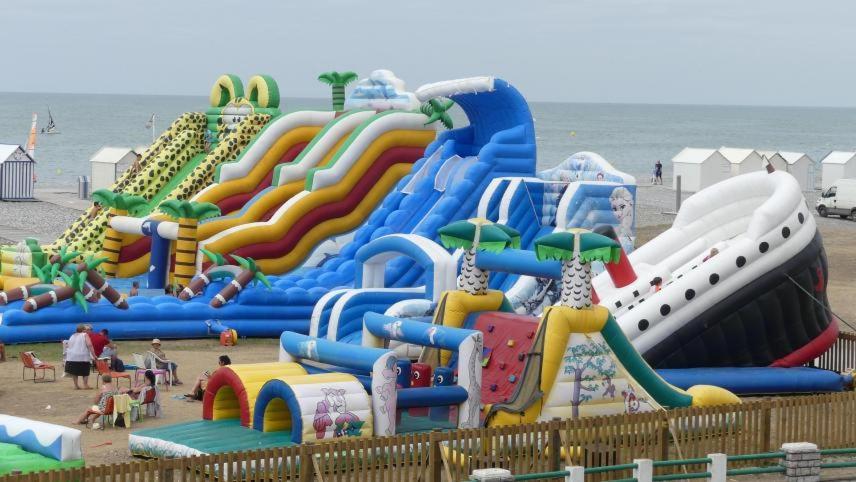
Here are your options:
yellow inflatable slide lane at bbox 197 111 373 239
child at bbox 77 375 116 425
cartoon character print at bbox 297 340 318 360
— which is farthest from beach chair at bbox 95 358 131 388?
yellow inflatable slide lane at bbox 197 111 373 239

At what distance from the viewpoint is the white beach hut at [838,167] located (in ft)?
202

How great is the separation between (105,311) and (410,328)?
361 inches

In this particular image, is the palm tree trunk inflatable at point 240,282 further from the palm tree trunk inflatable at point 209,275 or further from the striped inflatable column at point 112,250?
the striped inflatable column at point 112,250

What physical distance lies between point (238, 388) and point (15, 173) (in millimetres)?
39266

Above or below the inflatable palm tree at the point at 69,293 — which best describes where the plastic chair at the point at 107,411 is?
below

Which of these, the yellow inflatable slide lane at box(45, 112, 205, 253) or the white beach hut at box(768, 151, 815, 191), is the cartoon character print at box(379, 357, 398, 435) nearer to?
the yellow inflatable slide lane at box(45, 112, 205, 253)

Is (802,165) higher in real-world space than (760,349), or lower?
higher

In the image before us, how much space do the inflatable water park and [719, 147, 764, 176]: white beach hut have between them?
93.4 ft

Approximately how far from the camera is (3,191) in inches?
2160

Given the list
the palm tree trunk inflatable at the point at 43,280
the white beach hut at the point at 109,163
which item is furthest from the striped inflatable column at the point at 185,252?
the white beach hut at the point at 109,163

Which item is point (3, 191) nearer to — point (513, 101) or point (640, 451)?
point (513, 101)

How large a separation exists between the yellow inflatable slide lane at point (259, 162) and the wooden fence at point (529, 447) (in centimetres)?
1598

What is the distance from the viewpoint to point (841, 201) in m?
52.5

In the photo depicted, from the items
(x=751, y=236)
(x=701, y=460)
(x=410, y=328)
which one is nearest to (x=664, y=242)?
(x=751, y=236)
